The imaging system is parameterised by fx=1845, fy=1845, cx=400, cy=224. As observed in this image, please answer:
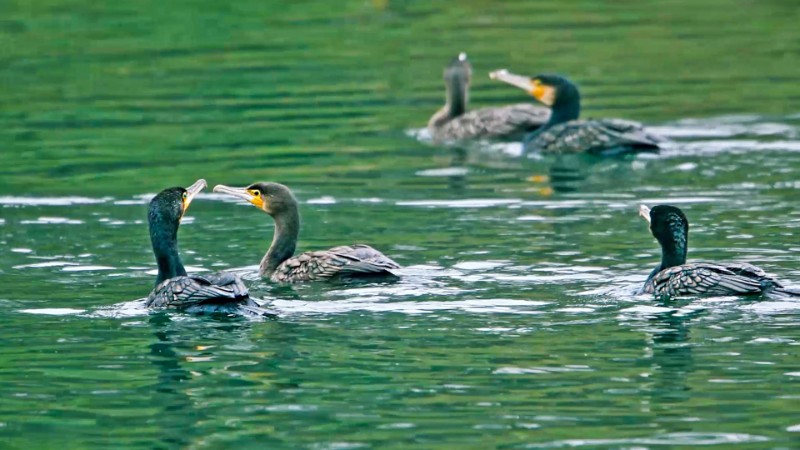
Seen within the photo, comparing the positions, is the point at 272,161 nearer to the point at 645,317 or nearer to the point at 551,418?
the point at 645,317

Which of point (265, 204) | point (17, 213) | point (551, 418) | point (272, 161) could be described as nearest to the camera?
point (551, 418)

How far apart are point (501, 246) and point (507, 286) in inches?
63.3

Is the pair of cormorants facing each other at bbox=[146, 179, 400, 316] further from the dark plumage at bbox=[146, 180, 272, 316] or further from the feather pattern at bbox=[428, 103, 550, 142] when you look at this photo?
the feather pattern at bbox=[428, 103, 550, 142]

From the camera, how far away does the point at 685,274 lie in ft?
39.4

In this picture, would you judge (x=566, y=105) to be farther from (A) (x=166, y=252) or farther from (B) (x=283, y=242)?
(A) (x=166, y=252)

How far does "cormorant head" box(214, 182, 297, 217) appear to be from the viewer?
554 inches

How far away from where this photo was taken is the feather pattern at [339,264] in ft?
42.8

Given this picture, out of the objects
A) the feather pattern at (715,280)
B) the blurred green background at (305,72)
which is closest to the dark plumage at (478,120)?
the blurred green background at (305,72)

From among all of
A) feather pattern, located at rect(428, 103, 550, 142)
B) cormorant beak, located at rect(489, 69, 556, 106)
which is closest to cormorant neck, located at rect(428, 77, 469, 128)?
feather pattern, located at rect(428, 103, 550, 142)

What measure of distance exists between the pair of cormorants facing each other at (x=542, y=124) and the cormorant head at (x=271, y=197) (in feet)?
18.5

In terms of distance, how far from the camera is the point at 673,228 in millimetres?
12570

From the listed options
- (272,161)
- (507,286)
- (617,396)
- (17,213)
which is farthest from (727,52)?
(617,396)

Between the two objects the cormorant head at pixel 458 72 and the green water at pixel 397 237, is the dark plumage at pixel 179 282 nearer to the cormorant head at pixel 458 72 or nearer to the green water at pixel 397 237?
the green water at pixel 397 237

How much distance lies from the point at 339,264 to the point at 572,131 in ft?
21.7
